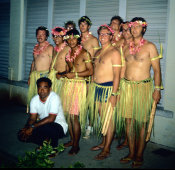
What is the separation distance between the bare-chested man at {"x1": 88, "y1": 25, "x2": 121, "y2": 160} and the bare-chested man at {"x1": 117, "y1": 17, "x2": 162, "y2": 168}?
19 centimetres

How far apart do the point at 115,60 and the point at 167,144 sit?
182cm

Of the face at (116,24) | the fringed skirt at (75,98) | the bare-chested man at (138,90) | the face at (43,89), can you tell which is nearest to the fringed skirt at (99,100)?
the fringed skirt at (75,98)

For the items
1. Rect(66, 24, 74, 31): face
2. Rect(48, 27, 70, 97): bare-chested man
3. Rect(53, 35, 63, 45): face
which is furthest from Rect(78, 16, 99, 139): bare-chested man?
Rect(53, 35, 63, 45): face

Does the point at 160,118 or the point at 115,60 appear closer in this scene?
the point at 115,60

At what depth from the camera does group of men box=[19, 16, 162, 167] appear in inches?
118

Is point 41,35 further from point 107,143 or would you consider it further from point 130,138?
point 130,138

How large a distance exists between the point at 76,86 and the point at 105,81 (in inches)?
20.0

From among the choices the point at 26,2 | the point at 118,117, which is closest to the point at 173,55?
the point at 118,117

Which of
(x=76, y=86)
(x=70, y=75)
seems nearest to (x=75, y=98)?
(x=76, y=86)

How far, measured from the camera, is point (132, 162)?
119 inches

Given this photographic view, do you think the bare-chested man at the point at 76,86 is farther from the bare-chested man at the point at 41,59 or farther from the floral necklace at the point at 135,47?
the bare-chested man at the point at 41,59

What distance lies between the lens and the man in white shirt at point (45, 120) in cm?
306

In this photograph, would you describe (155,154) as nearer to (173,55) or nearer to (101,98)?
(101,98)

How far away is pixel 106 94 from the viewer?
3.10 meters
